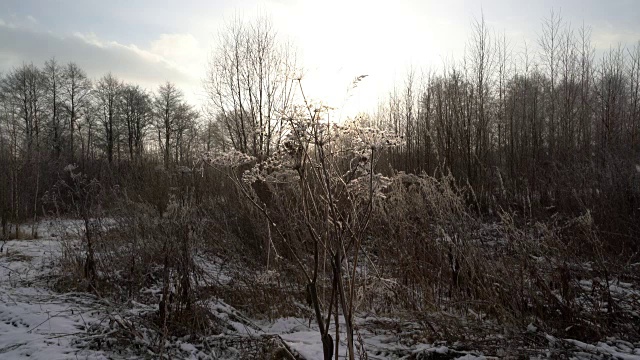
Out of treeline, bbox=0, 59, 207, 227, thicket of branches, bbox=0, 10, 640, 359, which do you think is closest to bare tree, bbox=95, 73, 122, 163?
treeline, bbox=0, 59, 207, 227

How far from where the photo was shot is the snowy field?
2.53 meters

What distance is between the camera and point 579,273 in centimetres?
345

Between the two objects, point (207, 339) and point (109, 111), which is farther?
point (109, 111)

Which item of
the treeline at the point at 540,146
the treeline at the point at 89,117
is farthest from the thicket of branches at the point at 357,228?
the treeline at the point at 89,117

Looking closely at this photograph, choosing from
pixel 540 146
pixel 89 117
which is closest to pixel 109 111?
pixel 89 117

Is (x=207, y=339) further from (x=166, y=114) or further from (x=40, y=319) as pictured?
(x=166, y=114)

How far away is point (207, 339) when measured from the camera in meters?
3.02

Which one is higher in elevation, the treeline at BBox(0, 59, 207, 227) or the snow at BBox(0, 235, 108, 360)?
the treeline at BBox(0, 59, 207, 227)

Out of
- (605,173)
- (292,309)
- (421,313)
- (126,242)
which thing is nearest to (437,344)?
(421,313)

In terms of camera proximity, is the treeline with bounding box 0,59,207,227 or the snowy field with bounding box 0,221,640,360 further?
the treeline with bounding box 0,59,207,227

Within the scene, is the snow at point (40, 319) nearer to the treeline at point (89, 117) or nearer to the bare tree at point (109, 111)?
the treeline at point (89, 117)

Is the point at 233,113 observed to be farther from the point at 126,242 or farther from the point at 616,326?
the point at 616,326

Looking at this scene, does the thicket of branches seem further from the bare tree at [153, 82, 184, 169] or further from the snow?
the bare tree at [153, 82, 184, 169]

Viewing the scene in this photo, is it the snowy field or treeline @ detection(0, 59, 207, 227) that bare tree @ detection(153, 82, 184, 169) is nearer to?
treeline @ detection(0, 59, 207, 227)
